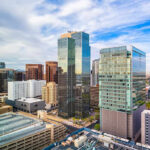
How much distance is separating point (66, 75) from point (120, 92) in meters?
49.1

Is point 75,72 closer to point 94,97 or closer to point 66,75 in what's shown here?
point 66,75

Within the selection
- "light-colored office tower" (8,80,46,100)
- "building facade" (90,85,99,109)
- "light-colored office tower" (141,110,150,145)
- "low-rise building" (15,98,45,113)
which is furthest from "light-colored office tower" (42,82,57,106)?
"light-colored office tower" (141,110,150,145)

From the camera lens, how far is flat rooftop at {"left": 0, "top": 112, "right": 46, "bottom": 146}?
57.0m

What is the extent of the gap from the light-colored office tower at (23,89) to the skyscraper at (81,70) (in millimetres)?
79908

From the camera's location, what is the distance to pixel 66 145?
154ft

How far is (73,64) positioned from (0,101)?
10579 centimetres

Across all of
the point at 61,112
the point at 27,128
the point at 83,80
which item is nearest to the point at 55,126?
the point at 27,128

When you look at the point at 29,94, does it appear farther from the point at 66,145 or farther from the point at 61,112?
the point at 66,145

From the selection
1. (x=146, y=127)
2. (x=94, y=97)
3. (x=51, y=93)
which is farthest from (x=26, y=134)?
(x=51, y=93)

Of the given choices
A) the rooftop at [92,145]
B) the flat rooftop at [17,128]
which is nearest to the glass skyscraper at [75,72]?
the flat rooftop at [17,128]

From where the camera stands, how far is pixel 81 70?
10669 cm

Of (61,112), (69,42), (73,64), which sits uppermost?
(69,42)

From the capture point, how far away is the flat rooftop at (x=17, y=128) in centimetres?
5699

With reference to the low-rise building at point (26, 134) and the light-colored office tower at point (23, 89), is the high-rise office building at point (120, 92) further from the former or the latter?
the light-colored office tower at point (23, 89)
